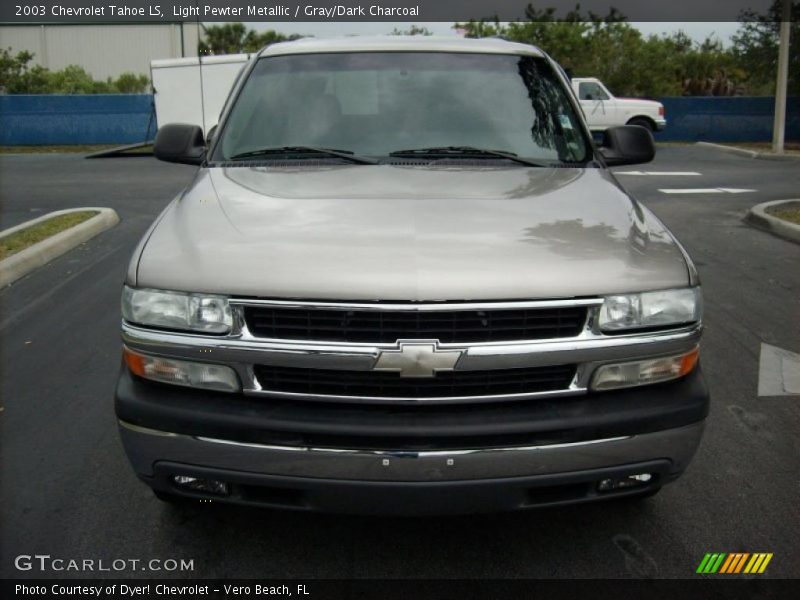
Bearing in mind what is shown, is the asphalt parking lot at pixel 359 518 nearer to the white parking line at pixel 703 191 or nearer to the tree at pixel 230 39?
the white parking line at pixel 703 191

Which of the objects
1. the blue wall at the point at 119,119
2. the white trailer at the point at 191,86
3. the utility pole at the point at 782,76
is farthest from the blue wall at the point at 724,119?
the white trailer at the point at 191,86

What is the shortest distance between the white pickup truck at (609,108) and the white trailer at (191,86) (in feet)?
32.0

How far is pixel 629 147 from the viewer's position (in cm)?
446

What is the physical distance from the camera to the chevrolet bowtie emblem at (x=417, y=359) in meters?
2.60

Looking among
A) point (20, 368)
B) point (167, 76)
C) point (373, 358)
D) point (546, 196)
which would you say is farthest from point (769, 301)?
point (167, 76)

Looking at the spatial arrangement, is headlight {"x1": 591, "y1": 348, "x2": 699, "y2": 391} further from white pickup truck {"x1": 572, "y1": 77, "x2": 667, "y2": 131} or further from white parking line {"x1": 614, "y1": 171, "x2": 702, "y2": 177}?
white pickup truck {"x1": 572, "y1": 77, "x2": 667, "y2": 131}

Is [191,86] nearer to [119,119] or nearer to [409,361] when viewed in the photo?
[119,119]

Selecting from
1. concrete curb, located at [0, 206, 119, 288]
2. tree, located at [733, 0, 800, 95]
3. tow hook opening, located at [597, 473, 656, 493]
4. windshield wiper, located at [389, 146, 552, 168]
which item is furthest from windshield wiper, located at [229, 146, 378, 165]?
tree, located at [733, 0, 800, 95]

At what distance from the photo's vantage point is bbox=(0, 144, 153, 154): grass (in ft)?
80.1

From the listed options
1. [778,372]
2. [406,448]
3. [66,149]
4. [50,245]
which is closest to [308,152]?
[406,448]

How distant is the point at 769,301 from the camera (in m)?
6.65

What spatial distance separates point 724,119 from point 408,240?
27.7 m

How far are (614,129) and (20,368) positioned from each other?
12.4 feet

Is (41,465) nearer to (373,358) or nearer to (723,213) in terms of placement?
(373,358)
